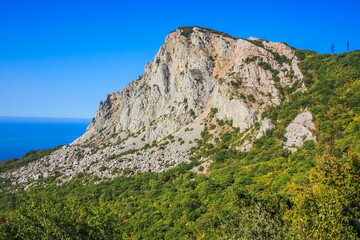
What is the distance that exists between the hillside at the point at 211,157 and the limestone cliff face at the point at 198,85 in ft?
1.32

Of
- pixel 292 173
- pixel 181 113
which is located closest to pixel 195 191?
pixel 292 173

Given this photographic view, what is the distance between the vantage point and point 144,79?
10800 centimetres

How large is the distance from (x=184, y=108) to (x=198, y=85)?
877cm

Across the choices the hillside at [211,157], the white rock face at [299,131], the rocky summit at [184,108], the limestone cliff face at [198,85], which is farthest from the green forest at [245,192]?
the limestone cliff face at [198,85]

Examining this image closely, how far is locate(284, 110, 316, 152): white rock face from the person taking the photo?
157 feet

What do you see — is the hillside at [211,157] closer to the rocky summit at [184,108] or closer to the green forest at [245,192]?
the green forest at [245,192]

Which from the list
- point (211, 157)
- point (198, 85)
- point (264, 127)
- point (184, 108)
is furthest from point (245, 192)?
point (198, 85)

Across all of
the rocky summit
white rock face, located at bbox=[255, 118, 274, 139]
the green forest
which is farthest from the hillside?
the rocky summit

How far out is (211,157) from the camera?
61.1 m

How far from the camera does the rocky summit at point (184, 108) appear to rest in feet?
218

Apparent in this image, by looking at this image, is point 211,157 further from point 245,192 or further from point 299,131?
point 245,192

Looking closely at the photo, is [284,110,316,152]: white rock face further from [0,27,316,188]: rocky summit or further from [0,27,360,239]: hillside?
[0,27,360,239]: hillside

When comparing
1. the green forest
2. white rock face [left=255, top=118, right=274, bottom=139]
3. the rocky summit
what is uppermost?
the rocky summit

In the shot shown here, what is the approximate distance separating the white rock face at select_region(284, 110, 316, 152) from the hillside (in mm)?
240
